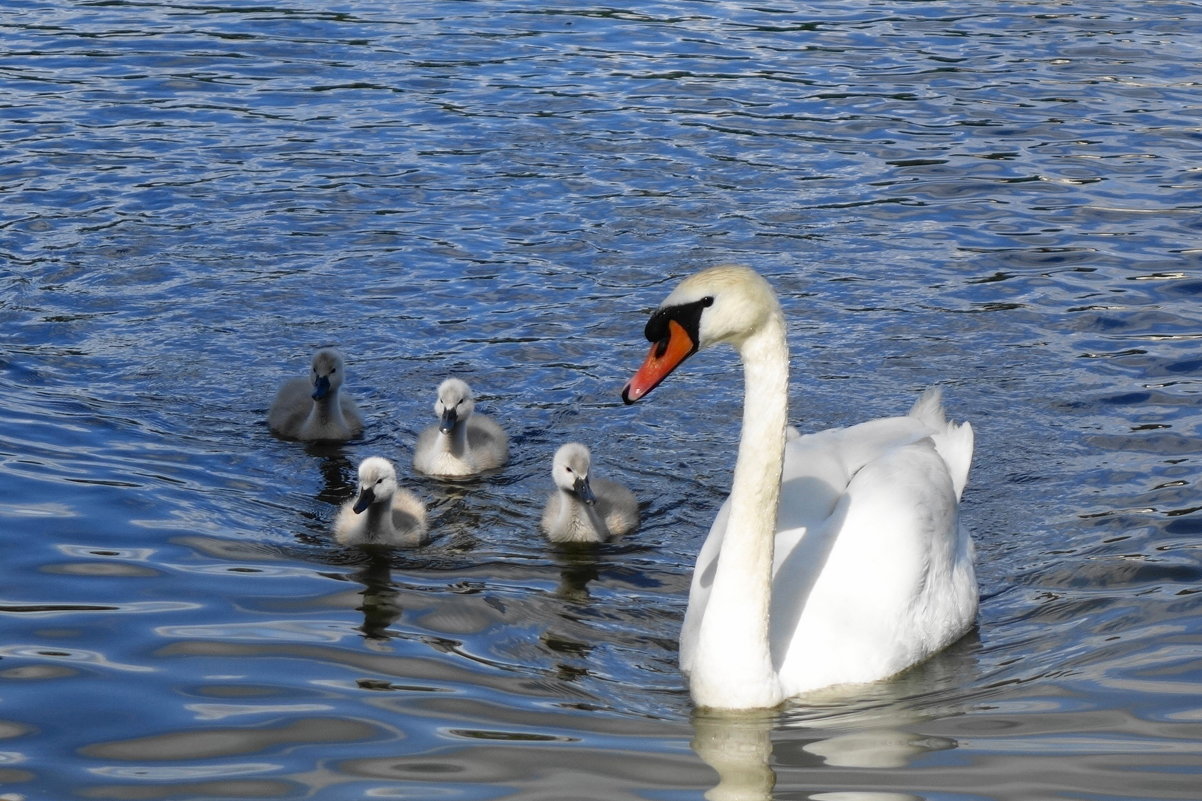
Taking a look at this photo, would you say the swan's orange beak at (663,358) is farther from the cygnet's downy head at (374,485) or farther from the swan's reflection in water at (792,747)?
the cygnet's downy head at (374,485)

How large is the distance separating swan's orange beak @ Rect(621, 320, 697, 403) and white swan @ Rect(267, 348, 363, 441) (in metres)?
3.75

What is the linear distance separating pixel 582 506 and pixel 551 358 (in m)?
2.31

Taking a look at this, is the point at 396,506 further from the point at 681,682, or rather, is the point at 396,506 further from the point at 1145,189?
the point at 1145,189

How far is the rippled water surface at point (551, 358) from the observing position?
6.28m

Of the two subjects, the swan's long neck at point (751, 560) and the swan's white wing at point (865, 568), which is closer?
the swan's long neck at point (751, 560)

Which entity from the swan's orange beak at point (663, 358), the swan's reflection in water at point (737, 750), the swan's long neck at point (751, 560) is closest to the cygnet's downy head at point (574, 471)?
the swan's long neck at point (751, 560)

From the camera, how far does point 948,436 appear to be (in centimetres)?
820

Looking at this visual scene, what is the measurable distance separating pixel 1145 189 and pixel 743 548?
810 centimetres

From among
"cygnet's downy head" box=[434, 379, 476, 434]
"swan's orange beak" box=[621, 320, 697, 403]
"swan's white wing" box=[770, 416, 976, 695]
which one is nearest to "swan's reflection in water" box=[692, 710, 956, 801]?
"swan's white wing" box=[770, 416, 976, 695]

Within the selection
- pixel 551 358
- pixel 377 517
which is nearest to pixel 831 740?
pixel 377 517

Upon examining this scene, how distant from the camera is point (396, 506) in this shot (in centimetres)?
866

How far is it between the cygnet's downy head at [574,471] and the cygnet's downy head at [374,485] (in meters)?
0.81

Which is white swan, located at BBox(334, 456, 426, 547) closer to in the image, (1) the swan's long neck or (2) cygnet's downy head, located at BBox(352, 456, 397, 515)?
(2) cygnet's downy head, located at BBox(352, 456, 397, 515)

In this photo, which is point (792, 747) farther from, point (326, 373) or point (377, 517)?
point (326, 373)
